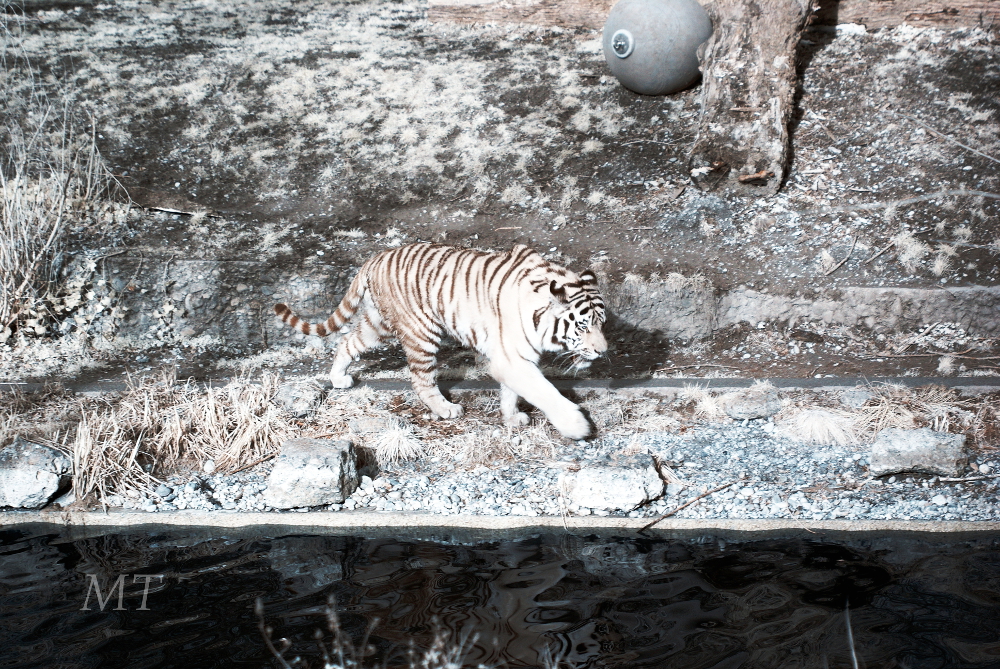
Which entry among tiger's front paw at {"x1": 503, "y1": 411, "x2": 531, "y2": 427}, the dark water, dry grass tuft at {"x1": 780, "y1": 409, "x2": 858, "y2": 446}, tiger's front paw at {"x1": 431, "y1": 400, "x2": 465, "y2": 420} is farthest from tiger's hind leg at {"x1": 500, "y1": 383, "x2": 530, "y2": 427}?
dry grass tuft at {"x1": 780, "y1": 409, "x2": 858, "y2": 446}

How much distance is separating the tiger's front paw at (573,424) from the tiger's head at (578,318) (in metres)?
0.31

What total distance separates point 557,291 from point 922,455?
1.87 meters

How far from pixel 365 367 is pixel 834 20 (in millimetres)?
5924

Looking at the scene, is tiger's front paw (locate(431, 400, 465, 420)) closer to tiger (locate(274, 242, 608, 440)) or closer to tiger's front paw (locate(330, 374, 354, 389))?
tiger (locate(274, 242, 608, 440))

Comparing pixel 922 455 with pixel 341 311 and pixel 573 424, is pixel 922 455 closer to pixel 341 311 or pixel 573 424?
pixel 573 424

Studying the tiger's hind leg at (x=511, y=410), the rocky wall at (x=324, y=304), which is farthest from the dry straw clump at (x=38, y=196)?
the tiger's hind leg at (x=511, y=410)

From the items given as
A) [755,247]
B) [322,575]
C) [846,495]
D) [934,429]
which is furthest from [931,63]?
[322,575]

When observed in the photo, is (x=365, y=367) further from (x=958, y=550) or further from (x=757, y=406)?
(x=958, y=550)

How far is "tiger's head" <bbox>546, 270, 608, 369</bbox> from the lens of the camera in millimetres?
3803

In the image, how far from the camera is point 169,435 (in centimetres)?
402

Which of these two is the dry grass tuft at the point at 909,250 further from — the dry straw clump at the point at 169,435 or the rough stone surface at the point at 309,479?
the dry straw clump at the point at 169,435

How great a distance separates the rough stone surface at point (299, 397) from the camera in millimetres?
4301

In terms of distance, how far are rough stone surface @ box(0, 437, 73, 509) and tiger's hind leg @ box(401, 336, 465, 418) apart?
1772 mm

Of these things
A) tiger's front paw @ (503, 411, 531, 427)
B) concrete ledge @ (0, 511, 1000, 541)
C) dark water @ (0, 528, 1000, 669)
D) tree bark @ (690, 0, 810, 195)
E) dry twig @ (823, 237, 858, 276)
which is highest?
tree bark @ (690, 0, 810, 195)
